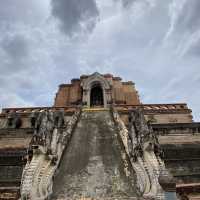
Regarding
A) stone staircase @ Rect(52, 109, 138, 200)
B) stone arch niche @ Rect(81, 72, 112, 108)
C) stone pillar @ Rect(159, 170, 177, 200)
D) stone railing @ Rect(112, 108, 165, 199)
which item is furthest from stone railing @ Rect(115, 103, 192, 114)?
stone pillar @ Rect(159, 170, 177, 200)

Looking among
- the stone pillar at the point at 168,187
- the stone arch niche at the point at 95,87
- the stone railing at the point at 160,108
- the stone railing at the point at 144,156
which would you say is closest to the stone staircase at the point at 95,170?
the stone railing at the point at 144,156

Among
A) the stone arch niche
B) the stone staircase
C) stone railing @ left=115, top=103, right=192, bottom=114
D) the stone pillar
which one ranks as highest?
the stone arch niche

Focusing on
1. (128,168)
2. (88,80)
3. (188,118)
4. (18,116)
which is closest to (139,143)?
(128,168)

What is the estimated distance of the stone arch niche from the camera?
72.5 feet

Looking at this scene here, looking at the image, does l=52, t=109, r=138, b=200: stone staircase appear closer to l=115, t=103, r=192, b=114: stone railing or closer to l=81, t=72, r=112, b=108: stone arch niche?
l=115, t=103, r=192, b=114: stone railing

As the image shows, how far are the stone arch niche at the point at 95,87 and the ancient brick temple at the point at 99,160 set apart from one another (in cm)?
531

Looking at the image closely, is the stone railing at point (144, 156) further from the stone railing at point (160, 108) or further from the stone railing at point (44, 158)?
the stone railing at point (160, 108)

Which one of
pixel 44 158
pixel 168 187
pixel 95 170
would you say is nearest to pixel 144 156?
pixel 95 170

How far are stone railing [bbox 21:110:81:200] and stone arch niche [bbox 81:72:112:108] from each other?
32.0 feet

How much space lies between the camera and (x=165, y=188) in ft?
22.4

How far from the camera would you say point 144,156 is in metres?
9.25

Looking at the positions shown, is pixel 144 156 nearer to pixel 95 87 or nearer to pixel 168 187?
pixel 168 187

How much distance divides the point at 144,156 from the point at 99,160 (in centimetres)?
188

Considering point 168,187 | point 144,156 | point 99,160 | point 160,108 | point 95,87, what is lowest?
point 168,187
